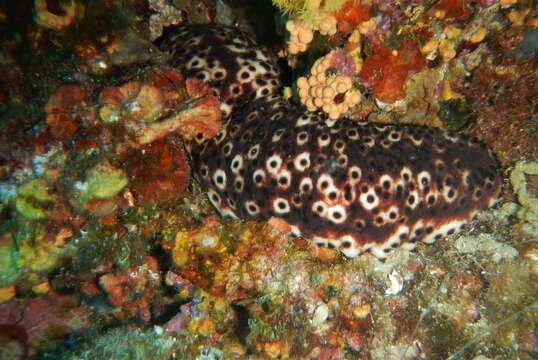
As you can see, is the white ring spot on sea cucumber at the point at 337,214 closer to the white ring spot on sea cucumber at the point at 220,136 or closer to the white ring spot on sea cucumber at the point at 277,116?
the white ring spot on sea cucumber at the point at 277,116

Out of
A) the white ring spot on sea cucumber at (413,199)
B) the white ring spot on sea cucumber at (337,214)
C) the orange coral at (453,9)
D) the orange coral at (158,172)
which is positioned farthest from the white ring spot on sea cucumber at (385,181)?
the orange coral at (158,172)

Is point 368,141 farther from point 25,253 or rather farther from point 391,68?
point 25,253

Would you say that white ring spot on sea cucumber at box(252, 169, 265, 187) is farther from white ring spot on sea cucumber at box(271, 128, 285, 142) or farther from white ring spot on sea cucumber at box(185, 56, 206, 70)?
white ring spot on sea cucumber at box(185, 56, 206, 70)

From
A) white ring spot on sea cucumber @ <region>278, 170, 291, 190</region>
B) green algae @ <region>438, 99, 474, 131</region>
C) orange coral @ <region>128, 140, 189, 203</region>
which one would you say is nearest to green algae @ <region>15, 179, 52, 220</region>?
orange coral @ <region>128, 140, 189, 203</region>

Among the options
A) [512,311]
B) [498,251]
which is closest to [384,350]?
[512,311]

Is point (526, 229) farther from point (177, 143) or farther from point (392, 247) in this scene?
point (177, 143)
